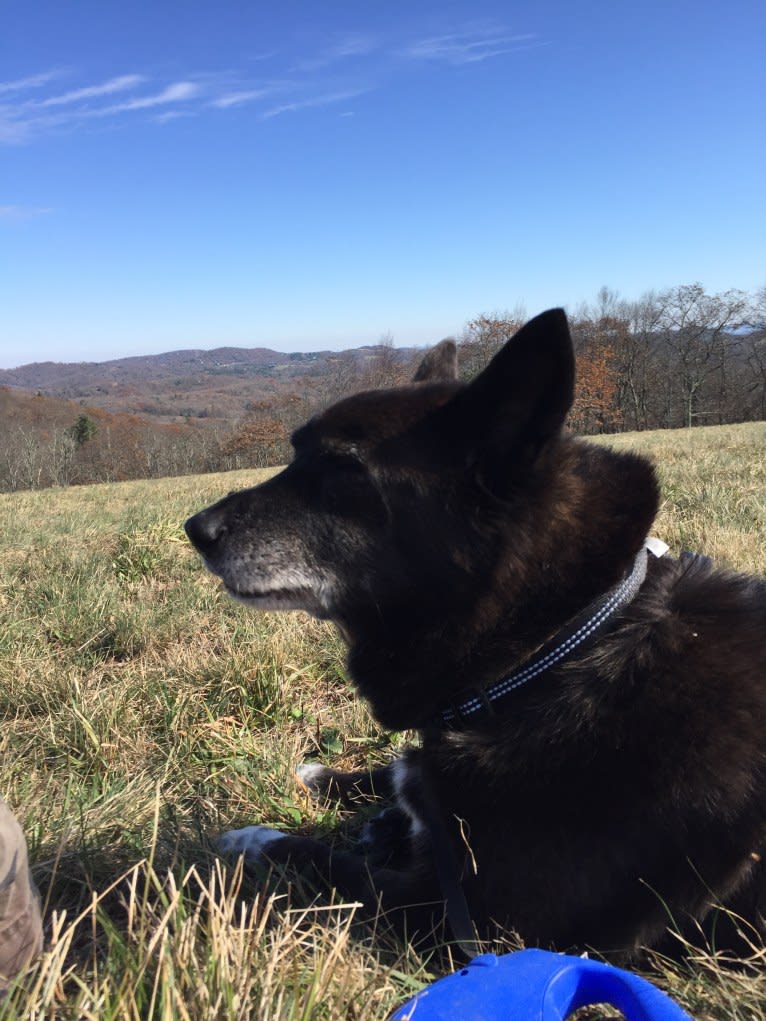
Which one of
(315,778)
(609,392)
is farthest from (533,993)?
(609,392)

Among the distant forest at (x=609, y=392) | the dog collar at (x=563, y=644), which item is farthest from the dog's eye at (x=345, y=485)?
→ the distant forest at (x=609, y=392)

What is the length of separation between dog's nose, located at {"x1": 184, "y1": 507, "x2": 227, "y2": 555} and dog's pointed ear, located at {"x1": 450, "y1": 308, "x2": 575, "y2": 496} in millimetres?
927

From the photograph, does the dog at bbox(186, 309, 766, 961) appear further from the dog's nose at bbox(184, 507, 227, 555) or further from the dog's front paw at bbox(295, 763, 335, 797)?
the dog's front paw at bbox(295, 763, 335, 797)

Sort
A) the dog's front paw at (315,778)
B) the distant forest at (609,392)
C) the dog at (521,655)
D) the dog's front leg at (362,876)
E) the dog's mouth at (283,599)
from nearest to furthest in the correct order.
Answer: the dog at (521,655)
the dog's front leg at (362,876)
the dog's mouth at (283,599)
the dog's front paw at (315,778)
the distant forest at (609,392)

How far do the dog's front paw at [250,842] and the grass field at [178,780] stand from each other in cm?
7

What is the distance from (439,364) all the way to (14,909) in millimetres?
2464

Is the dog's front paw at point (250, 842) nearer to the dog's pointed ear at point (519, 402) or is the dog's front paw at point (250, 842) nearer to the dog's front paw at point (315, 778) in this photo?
the dog's front paw at point (315, 778)

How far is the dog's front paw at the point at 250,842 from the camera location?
2162 mm

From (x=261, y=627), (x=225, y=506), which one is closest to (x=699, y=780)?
(x=225, y=506)

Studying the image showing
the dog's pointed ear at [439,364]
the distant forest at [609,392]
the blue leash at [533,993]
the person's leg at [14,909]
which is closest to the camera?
the blue leash at [533,993]

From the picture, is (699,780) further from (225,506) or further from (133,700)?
(133,700)

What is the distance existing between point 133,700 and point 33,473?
52.8m

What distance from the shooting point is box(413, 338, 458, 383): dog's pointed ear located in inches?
122

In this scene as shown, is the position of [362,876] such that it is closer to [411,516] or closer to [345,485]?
[411,516]
